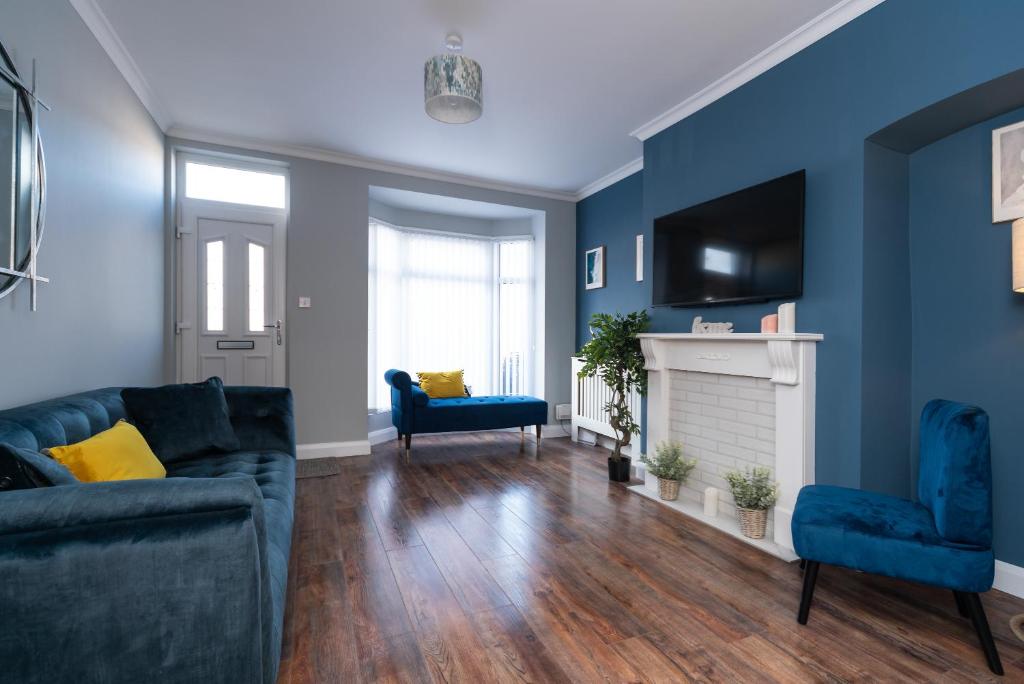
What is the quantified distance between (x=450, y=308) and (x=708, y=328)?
326 cm

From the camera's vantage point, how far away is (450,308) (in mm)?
5660

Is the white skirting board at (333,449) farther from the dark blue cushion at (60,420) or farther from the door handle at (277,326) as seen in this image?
the dark blue cushion at (60,420)

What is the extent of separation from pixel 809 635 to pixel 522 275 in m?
4.57

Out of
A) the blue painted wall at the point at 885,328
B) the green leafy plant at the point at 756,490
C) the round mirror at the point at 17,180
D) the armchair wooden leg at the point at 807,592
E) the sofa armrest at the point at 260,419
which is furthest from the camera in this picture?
the sofa armrest at the point at 260,419

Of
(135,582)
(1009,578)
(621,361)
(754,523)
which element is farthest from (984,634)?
(135,582)

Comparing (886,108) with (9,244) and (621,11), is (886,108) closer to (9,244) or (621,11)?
(621,11)

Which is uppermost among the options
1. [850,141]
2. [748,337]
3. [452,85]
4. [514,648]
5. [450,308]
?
[452,85]

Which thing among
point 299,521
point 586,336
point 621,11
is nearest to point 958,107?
point 621,11

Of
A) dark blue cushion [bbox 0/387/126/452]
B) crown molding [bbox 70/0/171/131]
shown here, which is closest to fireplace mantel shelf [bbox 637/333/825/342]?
dark blue cushion [bbox 0/387/126/452]

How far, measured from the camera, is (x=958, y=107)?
2109mm

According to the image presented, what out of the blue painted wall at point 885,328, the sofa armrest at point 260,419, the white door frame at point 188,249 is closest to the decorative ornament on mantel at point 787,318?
the blue painted wall at point 885,328

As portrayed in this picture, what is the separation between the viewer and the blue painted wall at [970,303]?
210cm

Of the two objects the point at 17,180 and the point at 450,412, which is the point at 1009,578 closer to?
the point at 450,412

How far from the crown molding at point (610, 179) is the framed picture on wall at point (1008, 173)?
263cm
